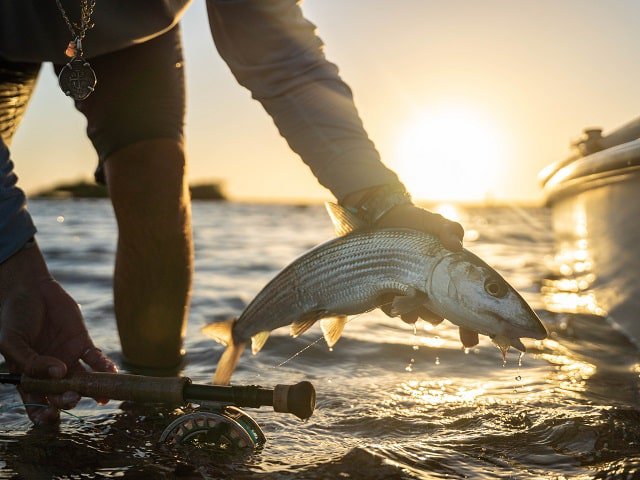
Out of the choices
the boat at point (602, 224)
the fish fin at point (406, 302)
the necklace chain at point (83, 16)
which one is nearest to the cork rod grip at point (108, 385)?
the fish fin at point (406, 302)

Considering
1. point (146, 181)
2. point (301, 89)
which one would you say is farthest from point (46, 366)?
point (301, 89)

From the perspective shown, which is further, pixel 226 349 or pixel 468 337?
pixel 226 349

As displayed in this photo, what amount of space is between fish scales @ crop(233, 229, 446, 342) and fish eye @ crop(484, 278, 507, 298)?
0.76 ft

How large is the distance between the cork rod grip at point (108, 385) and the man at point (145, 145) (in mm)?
56

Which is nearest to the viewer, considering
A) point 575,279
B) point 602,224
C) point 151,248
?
point 151,248

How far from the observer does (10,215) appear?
3.00 meters

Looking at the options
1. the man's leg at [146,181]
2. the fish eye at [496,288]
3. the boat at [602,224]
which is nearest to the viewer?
the fish eye at [496,288]

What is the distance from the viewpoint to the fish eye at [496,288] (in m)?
2.72

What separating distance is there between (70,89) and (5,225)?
2.25 ft

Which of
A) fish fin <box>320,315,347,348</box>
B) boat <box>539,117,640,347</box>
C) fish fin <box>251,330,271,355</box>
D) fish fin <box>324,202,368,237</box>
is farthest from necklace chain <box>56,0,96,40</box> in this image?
boat <box>539,117,640,347</box>

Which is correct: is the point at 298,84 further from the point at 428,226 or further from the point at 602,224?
the point at 602,224

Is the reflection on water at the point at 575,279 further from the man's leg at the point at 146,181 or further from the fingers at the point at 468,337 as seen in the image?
the man's leg at the point at 146,181

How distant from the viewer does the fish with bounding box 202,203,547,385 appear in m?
2.74

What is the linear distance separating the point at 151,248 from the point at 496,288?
7.32 ft
